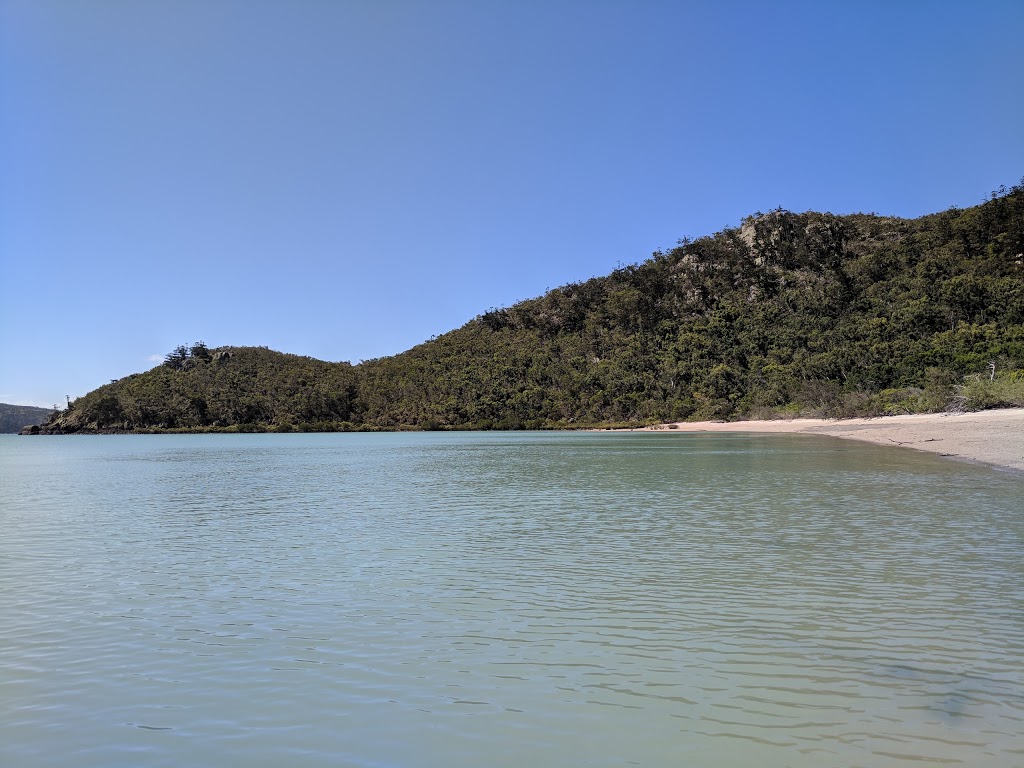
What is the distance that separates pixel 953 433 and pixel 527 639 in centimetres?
4141

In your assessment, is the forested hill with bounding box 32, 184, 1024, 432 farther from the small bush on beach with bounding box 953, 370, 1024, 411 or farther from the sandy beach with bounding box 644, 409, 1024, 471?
the sandy beach with bounding box 644, 409, 1024, 471

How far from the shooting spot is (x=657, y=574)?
35.2 feet

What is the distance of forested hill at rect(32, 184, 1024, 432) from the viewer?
84.0 m

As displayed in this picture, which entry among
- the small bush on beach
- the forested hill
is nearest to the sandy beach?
the small bush on beach

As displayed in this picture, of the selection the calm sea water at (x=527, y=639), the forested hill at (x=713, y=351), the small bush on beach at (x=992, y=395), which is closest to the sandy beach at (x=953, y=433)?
the small bush on beach at (x=992, y=395)

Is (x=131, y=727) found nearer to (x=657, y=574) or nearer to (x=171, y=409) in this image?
(x=657, y=574)

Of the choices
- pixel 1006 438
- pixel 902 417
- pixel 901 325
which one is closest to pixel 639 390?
pixel 901 325

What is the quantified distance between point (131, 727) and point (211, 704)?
2.15ft

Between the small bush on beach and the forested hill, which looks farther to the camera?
the forested hill

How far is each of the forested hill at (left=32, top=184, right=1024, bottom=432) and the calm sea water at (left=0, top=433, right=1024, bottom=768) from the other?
146ft

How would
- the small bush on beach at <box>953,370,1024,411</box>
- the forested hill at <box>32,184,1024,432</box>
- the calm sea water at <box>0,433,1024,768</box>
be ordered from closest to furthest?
the calm sea water at <box>0,433,1024,768</box>
the small bush on beach at <box>953,370,1024,411</box>
the forested hill at <box>32,184,1024,432</box>

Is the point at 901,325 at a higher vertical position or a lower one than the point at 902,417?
higher

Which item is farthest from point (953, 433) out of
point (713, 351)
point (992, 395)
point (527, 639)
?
point (713, 351)

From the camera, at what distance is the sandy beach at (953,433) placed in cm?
2942
